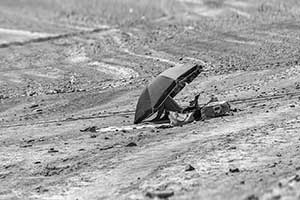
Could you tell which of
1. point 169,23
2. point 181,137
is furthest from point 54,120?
point 169,23

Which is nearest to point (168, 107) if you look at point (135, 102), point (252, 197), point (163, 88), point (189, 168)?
point (163, 88)

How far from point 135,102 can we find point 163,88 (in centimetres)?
561

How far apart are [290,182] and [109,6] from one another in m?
45.5

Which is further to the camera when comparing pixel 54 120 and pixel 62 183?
pixel 54 120

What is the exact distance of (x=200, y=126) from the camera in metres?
14.5

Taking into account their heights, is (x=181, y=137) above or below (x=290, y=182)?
below

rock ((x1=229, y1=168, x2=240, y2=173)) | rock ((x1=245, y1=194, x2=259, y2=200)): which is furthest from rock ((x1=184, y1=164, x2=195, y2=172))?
rock ((x1=245, y1=194, x2=259, y2=200))

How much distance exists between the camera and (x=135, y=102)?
2075 centimetres

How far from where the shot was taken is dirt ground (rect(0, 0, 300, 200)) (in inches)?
416

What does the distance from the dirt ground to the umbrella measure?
0.43m

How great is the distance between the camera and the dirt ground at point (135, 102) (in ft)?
34.6

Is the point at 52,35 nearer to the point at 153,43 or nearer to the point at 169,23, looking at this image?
the point at 169,23

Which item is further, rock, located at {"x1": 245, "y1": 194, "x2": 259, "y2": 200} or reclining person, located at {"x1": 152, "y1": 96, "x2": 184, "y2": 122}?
reclining person, located at {"x1": 152, "y1": 96, "x2": 184, "y2": 122}

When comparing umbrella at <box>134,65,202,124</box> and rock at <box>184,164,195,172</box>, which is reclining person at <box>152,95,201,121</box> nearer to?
umbrella at <box>134,65,202,124</box>
